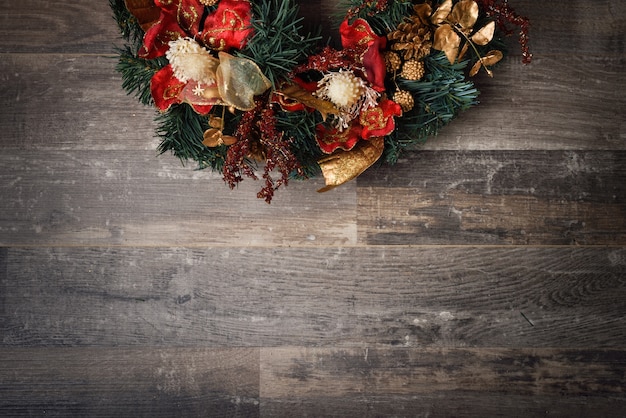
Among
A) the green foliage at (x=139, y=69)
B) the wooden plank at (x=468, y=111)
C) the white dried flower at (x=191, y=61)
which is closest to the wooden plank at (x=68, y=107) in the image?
the wooden plank at (x=468, y=111)

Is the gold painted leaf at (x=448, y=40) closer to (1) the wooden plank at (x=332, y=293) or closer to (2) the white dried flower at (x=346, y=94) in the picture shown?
(2) the white dried flower at (x=346, y=94)

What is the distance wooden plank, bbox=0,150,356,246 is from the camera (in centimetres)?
102

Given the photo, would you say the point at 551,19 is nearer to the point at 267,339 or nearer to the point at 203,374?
the point at 267,339

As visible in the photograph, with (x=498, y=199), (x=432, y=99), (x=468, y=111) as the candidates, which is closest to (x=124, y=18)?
(x=432, y=99)

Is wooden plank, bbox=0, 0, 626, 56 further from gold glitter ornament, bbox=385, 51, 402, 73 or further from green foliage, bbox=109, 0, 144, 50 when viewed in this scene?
gold glitter ornament, bbox=385, 51, 402, 73

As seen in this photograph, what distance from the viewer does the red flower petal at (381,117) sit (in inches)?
34.1

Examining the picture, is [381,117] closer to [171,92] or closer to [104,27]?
[171,92]

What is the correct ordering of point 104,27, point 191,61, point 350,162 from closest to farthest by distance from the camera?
point 191,61
point 350,162
point 104,27

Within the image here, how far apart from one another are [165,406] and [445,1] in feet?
3.00

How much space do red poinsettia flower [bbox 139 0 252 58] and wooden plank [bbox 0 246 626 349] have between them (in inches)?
15.5

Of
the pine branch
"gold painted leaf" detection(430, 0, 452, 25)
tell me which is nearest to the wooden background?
the pine branch

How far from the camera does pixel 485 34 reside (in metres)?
0.86

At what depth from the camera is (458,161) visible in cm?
103

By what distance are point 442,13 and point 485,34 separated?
0.08m
